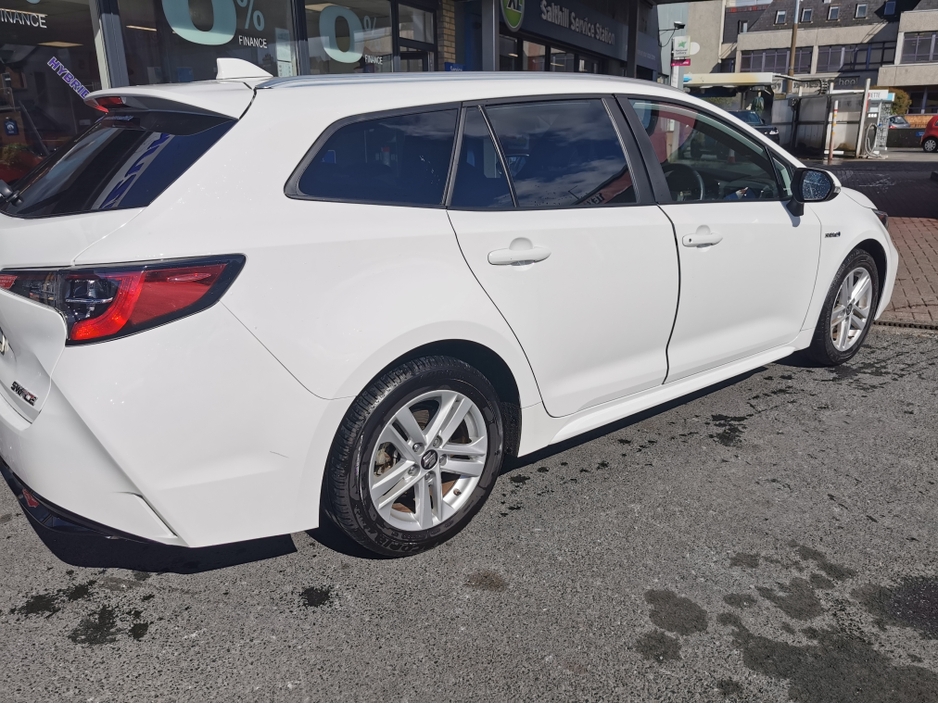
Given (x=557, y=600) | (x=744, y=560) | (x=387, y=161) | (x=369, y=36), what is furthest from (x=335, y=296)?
(x=369, y=36)

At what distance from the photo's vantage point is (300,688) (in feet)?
7.14

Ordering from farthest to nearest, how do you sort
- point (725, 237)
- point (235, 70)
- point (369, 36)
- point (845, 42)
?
point (845, 42) → point (369, 36) → point (725, 237) → point (235, 70)

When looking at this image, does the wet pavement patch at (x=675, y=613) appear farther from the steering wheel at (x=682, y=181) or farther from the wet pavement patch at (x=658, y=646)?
the steering wheel at (x=682, y=181)

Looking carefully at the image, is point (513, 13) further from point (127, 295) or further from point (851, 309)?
point (127, 295)

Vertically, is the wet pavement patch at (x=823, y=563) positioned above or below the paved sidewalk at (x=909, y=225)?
below

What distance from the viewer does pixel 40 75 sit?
6.78 meters

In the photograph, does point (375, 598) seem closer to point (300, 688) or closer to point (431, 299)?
point (300, 688)

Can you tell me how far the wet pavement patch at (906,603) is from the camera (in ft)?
7.89

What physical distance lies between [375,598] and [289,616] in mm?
277

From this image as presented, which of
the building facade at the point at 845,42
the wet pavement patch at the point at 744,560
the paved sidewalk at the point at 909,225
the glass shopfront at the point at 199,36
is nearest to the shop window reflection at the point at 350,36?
the glass shopfront at the point at 199,36

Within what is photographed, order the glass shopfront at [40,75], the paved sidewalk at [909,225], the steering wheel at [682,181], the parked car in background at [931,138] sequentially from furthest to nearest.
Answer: the parked car in background at [931,138] → the glass shopfront at [40,75] → the paved sidewalk at [909,225] → the steering wheel at [682,181]

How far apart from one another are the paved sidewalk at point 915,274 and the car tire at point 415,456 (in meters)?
4.26

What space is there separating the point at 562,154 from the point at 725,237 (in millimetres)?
937

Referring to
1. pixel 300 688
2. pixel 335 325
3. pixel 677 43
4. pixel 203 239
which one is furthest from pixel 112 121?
pixel 677 43
